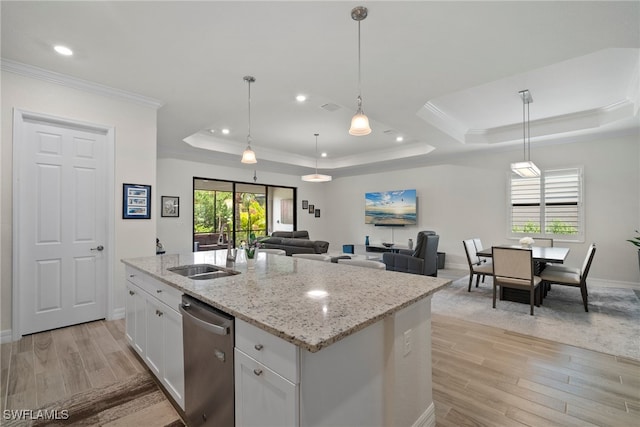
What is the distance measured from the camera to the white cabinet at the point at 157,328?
1.86 m

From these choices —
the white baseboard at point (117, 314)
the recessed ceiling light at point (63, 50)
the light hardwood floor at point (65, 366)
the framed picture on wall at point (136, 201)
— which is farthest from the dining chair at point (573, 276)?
the recessed ceiling light at point (63, 50)

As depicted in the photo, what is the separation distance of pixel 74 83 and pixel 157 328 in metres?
2.97

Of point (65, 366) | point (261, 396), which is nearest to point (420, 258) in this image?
point (261, 396)

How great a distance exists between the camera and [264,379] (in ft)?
3.98

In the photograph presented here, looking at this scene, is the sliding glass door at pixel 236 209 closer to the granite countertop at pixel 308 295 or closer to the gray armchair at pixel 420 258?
the gray armchair at pixel 420 258

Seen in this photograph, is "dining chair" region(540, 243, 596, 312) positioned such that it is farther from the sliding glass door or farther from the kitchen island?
the sliding glass door

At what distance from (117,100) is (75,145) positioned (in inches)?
28.4

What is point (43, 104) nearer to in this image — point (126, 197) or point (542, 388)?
point (126, 197)

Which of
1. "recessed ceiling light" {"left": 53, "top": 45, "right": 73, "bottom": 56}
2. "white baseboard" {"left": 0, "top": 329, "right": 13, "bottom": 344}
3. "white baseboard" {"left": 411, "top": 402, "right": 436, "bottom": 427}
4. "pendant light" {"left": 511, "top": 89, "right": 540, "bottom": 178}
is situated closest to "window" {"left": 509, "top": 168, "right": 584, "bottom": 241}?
"pendant light" {"left": 511, "top": 89, "right": 540, "bottom": 178}

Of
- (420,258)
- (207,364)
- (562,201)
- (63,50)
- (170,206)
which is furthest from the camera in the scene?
(170,206)

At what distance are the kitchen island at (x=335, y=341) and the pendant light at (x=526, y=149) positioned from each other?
3.55m

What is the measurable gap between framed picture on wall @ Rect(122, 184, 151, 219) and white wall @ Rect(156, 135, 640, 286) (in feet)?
9.76

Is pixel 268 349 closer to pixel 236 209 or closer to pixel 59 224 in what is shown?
pixel 59 224

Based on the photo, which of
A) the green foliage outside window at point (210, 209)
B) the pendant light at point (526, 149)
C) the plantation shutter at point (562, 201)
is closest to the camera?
the pendant light at point (526, 149)
